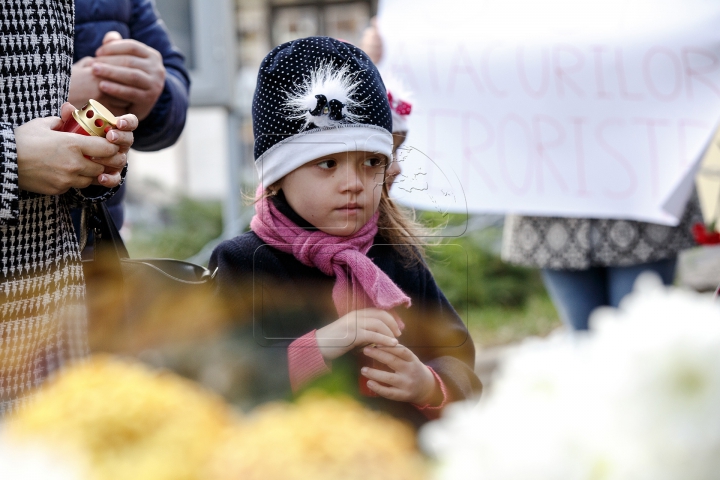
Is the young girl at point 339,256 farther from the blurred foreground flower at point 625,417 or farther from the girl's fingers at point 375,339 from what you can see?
the blurred foreground flower at point 625,417

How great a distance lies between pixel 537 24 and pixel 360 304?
125 centimetres

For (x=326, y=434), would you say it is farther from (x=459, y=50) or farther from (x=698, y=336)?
(x=459, y=50)

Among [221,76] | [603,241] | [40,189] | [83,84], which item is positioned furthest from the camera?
[221,76]

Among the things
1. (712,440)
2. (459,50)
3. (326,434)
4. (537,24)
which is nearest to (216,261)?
(326,434)

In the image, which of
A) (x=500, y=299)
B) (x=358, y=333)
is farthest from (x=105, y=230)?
(x=500, y=299)

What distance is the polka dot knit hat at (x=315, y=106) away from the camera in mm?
837

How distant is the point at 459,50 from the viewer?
176cm

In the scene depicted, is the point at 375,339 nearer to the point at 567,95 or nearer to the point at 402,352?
the point at 402,352

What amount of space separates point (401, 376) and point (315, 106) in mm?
308

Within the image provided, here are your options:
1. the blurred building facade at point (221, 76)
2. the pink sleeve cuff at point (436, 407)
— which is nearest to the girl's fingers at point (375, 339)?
the pink sleeve cuff at point (436, 407)

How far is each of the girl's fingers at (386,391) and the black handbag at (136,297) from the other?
195 mm

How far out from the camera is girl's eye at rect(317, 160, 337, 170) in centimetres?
88

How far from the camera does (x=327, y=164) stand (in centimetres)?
88

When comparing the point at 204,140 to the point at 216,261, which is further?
the point at 204,140
